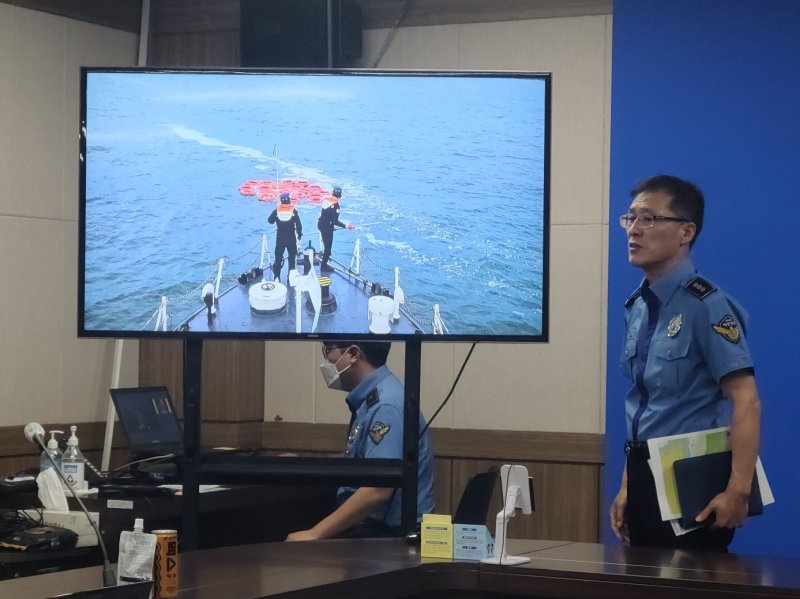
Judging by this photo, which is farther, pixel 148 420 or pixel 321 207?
pixel 148 420

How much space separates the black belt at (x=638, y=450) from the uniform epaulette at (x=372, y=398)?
85 cm

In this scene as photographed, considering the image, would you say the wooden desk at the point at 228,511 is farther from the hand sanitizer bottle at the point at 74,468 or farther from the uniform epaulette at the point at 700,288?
the uniform epaulette at the point at 700,288

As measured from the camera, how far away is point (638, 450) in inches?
116

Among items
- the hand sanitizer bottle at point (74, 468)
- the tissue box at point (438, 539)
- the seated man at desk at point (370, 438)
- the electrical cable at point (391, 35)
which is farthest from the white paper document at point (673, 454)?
→ the electrical cable at point (391, 35)

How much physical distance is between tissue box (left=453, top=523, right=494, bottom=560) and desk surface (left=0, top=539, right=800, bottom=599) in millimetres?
63

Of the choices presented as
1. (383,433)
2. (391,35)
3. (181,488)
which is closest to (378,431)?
(383,433)

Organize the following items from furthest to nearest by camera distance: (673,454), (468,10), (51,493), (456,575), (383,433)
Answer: (468,10), (383,433), (51,493), (673,454), (456,575)

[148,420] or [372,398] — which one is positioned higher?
[372,398]

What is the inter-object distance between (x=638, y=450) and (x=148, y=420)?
6.37 feet

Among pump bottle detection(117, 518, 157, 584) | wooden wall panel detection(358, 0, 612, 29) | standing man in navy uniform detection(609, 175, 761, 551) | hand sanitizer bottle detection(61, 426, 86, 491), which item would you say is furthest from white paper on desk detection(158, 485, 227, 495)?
wooden wall panel detection(358, 0, 612, 29)

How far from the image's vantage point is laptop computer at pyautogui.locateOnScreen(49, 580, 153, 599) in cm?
164

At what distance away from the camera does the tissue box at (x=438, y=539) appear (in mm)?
2574

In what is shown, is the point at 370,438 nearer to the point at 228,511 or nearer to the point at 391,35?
the point at 228,511

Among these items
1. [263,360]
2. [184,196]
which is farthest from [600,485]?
[184,196]
